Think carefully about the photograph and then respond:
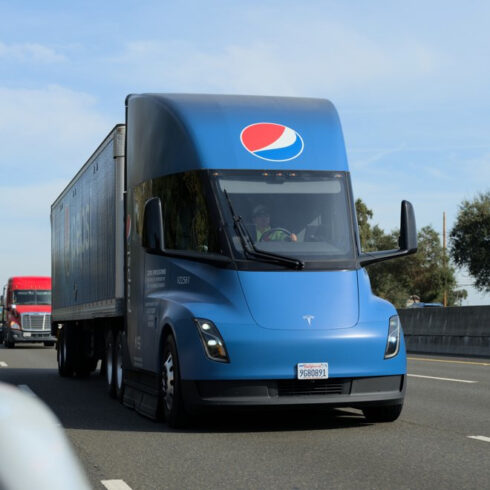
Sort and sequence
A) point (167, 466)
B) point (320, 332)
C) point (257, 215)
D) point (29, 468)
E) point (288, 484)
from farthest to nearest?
point (257, 215)
point (320, 332)
point (167, 466)
point (288, 484)
point (29, 468)

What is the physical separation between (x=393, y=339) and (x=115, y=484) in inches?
148

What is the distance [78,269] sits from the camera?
17484mm

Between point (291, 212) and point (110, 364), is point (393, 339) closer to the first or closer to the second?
point (291, 212)

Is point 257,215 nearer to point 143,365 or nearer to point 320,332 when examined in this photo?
point 320,332

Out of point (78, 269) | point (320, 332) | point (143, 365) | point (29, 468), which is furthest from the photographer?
point (78, 269)

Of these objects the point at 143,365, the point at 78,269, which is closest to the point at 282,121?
the point at 143,365

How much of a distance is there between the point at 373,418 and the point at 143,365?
2.59 metres

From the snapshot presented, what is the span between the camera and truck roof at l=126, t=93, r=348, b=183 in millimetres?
10055

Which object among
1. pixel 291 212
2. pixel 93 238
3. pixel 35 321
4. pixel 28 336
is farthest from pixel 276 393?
pixel 35 321

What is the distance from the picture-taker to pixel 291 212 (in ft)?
32.6

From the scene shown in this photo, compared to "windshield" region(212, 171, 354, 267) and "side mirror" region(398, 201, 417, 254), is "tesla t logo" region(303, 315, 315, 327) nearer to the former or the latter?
"windshield" region(212, 171, 354, 267)

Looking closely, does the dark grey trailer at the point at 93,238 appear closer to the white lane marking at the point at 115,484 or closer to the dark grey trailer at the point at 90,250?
the dark grey trailer at the point at 90,250

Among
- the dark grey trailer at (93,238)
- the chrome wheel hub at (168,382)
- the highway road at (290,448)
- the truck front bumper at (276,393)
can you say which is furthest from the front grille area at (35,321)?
the truck front bumper at (276,393)

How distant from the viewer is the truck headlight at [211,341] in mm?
8992
